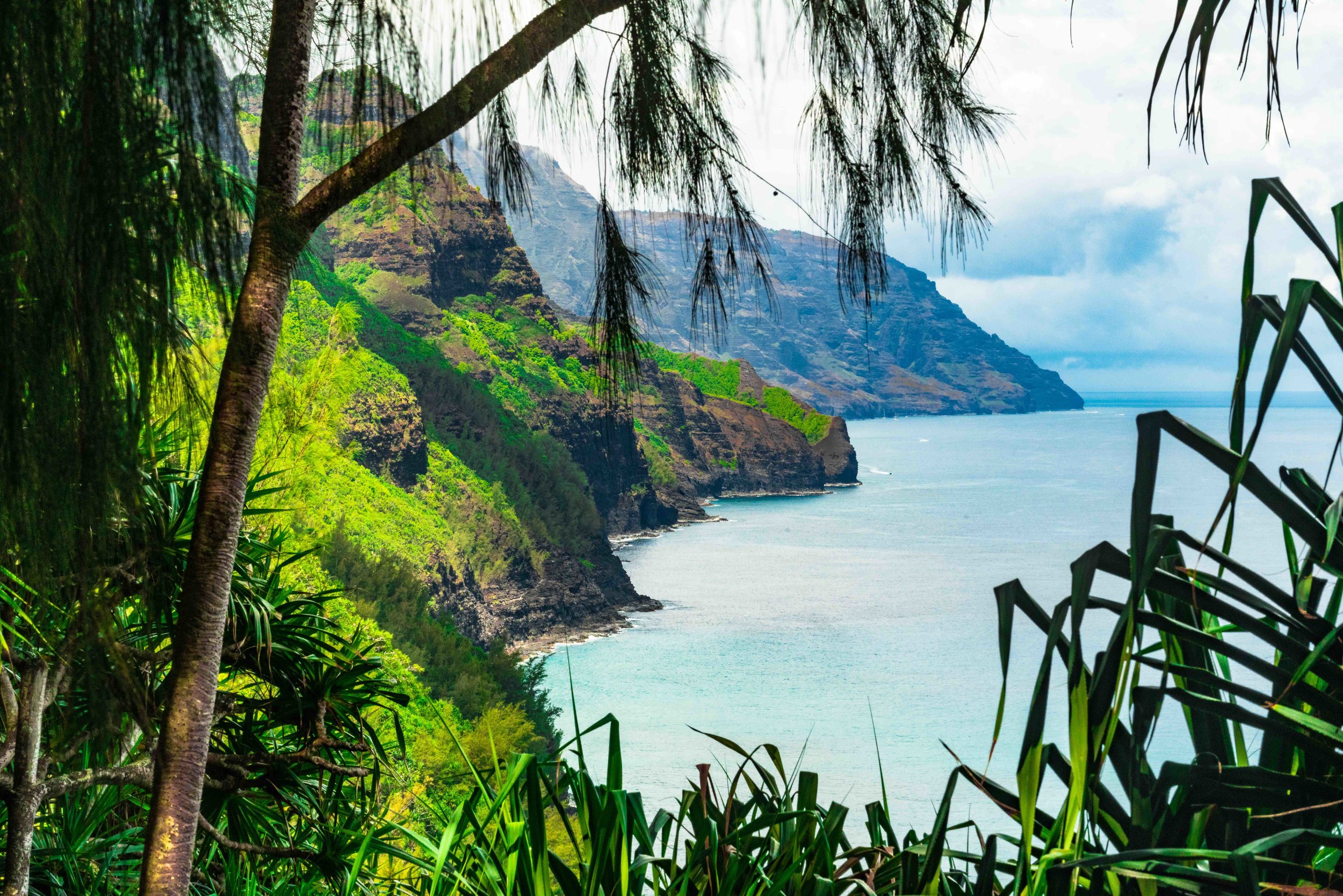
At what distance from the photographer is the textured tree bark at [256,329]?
1188 millimetres

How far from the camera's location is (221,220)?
1104mm

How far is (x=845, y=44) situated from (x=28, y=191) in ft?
3.47

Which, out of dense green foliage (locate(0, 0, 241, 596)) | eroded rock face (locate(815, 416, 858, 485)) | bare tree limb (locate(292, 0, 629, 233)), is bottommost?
eroded rock face (locate(815, 416, 858, 485))

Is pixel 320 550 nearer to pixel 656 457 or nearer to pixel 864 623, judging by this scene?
pixel 864 623

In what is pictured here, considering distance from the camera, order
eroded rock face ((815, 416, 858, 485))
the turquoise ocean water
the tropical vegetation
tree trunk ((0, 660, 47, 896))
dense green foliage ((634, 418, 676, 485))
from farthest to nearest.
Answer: eroded rock face ((815, 416, 858, 485))
dense green foliage ((634, 418, 676, 485))
the turquoise ocean water
tree trunk ((0, 660, 47, 896))
the tropical vegetation

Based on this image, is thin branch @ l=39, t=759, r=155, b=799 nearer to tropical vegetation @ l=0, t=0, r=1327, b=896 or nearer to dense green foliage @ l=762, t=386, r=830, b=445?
tropical vegetation @ l=0, t=0, r=1327, b=896

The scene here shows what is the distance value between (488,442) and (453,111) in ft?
122

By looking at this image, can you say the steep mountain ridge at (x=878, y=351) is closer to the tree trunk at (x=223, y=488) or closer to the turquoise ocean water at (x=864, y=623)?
the turquoise ocean water at (x=864, y=623)

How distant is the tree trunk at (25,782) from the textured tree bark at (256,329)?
0.24 metres

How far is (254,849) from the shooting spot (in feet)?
5.11

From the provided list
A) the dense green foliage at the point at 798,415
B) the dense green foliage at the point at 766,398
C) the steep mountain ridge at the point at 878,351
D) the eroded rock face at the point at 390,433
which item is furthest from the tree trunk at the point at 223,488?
the dense green foliage at the point at 798,415

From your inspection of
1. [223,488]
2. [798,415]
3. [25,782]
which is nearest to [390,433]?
[25,782]

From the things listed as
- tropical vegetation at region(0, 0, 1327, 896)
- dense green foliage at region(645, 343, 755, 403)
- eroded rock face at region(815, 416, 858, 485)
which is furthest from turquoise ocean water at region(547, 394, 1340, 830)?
dense green foliage at region(645, 343, 755, 403)

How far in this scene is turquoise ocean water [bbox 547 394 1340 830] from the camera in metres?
21.8
